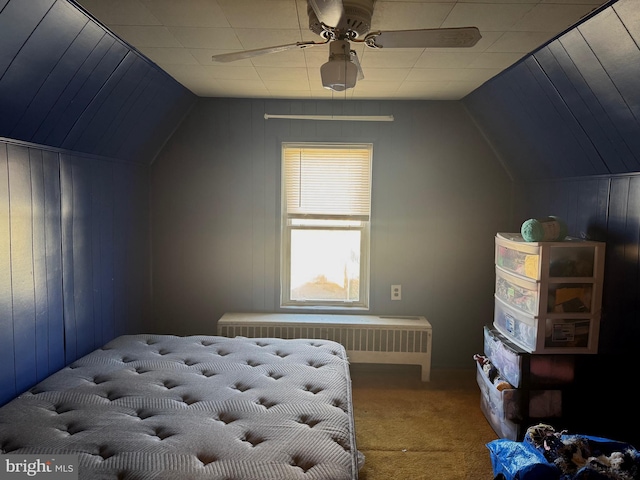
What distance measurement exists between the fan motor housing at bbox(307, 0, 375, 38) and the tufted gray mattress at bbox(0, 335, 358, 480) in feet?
5.20

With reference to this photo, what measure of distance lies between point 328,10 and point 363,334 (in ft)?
8.43

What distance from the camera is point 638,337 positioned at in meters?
2.32

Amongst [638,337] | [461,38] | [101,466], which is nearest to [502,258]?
[638,337]

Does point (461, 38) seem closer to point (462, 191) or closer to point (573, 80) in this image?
point (573, 80)

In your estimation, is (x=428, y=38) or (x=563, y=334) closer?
(x=428, y=38)

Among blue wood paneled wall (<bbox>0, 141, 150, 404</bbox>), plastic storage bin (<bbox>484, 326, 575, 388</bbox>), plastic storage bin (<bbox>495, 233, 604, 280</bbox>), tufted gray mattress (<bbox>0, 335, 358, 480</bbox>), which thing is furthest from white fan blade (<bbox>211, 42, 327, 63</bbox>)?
plastic storage bin (<bbox>484, 326, 575, 388</bbox>)

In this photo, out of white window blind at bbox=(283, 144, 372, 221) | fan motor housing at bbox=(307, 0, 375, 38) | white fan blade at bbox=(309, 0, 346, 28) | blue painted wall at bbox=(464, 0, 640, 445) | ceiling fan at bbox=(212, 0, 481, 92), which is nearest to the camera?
white fan blade at bbox=(309, 0, 346, 28)

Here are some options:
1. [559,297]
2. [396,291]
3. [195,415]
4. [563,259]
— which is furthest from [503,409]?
[195,415]

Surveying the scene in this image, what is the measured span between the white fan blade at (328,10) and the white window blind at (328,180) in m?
2.15

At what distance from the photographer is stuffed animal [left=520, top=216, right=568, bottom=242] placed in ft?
8.29

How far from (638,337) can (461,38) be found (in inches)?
71.2

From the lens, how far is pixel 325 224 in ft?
12.5

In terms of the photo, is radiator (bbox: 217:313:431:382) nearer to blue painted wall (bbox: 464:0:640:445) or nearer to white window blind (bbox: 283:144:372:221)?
white window blind (bbox: 283:144:372:221)

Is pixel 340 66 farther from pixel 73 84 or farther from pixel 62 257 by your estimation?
pixel 62 257
